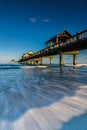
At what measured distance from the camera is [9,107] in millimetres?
3033

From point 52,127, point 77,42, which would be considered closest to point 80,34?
point 77,42

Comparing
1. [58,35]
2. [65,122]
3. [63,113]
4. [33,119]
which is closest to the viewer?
[65,122]

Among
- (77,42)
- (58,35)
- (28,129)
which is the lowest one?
(28,129)

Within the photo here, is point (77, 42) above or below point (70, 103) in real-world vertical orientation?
above

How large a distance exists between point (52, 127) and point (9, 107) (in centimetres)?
114

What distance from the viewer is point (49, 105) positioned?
3129 mm

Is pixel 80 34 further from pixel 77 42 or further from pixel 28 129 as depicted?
pixel 28 129

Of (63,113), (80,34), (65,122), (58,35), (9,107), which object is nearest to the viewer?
(65,122)

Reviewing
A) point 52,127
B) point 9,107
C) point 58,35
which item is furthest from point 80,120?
point 58,35

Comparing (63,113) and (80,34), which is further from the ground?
(80,34)

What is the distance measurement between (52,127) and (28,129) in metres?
0.30

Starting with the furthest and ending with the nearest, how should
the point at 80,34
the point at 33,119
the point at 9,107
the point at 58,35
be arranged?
the point at 58,35 → the point at 80,34 → the point at 9,107 → the point at 33,119

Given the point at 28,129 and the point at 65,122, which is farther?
the point at 65,122

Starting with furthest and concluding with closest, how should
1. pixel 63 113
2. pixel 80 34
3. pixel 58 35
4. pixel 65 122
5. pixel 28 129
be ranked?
pixel 58 35, pixel 80 34, pixel 63 113, pixel 65 122, pixel 28 129
